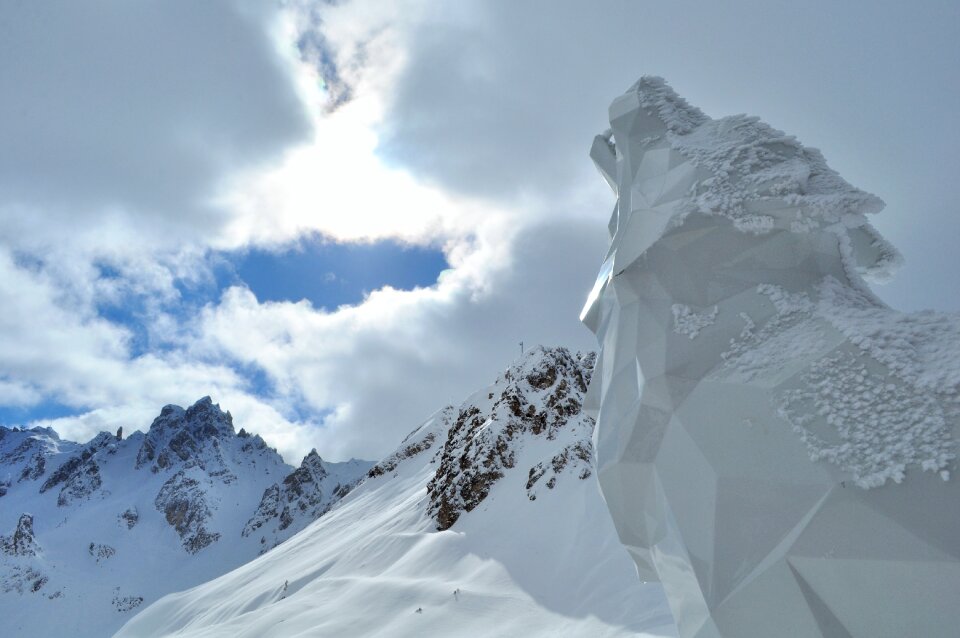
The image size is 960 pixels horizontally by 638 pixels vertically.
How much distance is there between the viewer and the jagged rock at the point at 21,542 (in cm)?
10388

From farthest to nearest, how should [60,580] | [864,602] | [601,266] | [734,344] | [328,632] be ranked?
1. [60,580]
2. [328,632]
3. [601,266]
4. [734,344]
5. [864,602]

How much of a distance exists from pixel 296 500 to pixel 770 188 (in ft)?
488

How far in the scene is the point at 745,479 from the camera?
3676 millimetres

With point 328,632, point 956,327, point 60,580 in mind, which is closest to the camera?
point 956,327

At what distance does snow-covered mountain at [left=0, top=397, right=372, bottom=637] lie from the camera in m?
99.6

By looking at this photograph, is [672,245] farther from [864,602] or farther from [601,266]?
[864,602]

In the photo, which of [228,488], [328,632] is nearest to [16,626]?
[228,488]

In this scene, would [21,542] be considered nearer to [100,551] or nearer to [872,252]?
[100,551]

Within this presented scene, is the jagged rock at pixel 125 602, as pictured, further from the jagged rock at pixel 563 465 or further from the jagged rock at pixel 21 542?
the jagged rock at pixel 563 465

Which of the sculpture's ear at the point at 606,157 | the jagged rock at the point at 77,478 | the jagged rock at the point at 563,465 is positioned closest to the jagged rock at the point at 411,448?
the jagged rock at the point at 563,465

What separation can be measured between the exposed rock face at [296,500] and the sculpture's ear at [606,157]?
130 metres

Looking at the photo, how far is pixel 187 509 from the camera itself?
5344 inches

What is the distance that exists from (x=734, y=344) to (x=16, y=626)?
5036 inches

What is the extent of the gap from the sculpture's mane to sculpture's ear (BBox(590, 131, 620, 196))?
936 mm
